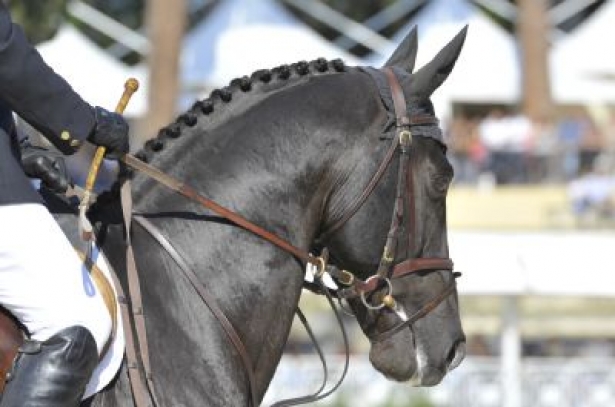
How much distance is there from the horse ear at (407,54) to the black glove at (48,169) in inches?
49.6

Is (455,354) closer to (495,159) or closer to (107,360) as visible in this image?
(107,360)

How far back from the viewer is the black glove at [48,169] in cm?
422

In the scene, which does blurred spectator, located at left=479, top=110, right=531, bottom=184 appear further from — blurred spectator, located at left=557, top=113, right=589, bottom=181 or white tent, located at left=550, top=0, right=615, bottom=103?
white tent, located at left=550, top=0, right=615, bottom=103

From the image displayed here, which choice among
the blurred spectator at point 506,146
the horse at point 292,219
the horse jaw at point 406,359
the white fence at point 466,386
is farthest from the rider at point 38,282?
the blurred spectator at point 506,146

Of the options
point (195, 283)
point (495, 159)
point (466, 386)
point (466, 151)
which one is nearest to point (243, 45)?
point (466, 151)

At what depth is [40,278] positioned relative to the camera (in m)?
3.94

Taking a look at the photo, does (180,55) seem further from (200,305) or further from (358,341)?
(200,305)

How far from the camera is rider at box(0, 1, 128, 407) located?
392 cm

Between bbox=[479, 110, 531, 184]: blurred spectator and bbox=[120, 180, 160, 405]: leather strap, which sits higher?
bbox=[120, 180, 160, 405]: leather strap

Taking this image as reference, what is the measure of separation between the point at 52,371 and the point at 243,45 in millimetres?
18469

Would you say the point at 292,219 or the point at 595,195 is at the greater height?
the point at 292,219

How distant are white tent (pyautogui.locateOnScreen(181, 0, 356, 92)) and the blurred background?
28 millimetres

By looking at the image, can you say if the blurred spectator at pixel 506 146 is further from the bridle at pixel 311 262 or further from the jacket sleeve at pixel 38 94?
the jacket sleeve at pixel 38 94

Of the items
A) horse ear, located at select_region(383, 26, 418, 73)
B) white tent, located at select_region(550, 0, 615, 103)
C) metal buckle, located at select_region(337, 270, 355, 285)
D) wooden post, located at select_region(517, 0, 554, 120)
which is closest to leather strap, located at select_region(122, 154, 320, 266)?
metal buckle, located at select_region(337, 270, 355, 285)
